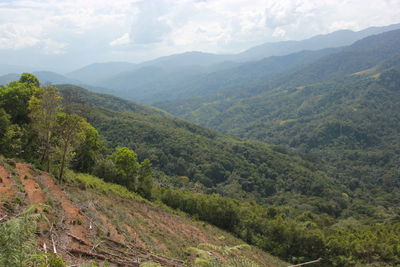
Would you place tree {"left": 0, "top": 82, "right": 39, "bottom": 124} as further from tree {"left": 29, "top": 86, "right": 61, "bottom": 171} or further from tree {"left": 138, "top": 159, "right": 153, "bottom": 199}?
tree {"left": 138, "top": 159, "right": 153, "bottom": 199}

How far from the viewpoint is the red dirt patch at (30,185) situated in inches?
718

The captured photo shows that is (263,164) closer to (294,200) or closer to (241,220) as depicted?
(294,200)

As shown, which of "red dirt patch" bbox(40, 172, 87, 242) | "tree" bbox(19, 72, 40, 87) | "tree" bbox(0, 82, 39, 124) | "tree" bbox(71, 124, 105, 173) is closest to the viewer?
"red dirt patch" bbox(40, 172, 87, 242)

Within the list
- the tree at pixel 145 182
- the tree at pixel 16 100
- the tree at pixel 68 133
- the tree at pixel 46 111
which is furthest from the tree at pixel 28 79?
the tree at pixel 145 182

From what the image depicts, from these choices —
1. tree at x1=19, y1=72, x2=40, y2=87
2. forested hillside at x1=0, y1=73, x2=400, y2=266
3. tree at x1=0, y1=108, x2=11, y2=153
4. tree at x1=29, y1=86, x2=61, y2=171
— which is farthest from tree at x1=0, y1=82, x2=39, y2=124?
tree at x1=29, y1=86, x2=61, y2=171

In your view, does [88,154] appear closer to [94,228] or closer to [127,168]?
[127,168]

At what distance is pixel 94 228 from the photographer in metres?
17.8

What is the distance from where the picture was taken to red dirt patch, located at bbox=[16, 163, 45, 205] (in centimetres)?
1824

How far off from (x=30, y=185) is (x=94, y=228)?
281 inches

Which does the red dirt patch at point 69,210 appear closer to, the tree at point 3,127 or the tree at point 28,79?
the tree at point 3,127

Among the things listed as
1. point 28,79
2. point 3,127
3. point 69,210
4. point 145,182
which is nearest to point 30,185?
point 69,210

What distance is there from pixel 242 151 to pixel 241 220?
98.3 metres

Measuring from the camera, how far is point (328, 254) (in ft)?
118

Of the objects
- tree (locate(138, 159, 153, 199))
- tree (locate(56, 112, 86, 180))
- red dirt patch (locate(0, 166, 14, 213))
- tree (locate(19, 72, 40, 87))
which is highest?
tree (locate(19, 72, 40, 87))
